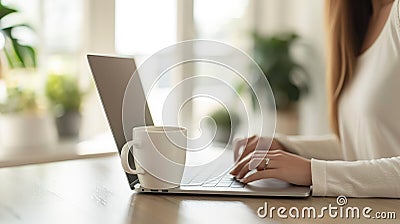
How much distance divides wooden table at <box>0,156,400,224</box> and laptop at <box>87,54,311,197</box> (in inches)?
0.7

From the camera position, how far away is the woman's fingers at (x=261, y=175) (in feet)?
3.20

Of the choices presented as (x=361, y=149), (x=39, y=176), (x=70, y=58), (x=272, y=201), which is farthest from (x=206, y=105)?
(x=272, y=201)

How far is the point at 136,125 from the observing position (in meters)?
1.01

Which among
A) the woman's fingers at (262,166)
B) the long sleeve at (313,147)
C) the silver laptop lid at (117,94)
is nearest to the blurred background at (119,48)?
the long sleeve at (313,147)

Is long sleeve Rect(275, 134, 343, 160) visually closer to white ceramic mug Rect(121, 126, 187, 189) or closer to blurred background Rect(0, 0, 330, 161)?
white ceramic mug Rect(121, 126, 187, 189)

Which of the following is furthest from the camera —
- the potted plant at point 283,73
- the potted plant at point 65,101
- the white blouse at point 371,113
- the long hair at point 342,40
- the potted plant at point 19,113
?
the potted plant at point 283,73

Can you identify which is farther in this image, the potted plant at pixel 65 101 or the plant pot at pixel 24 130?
the potted plant at pixel 65 101

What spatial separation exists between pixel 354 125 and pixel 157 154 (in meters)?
0.66

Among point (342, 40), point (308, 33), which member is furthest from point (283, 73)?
point (342, 40)

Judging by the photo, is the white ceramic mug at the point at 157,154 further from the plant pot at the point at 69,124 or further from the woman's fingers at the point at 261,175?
the plant pot at the point at 69,124

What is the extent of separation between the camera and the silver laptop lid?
3.20ft

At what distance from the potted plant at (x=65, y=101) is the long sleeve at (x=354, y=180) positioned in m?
1.87

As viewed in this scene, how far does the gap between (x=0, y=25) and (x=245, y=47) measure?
1.55m

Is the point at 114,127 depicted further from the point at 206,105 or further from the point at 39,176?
the point at 206,105
